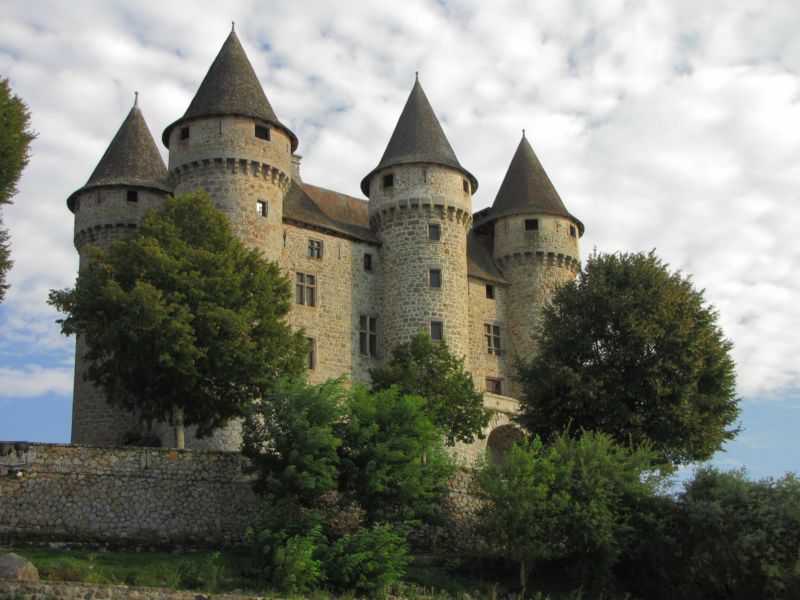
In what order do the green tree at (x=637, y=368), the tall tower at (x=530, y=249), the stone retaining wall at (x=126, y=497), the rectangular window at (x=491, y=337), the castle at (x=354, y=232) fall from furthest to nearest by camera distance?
the tall tower at (x=530, y=249) → the rectangular window at (x=491, y=337) → the castle at (x=354, y=232) → the green tree at (x=637, y=368) → the stone retaining wall at (x=126, y=497)

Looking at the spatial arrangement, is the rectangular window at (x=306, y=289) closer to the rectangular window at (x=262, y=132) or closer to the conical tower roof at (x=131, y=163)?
the rectangular window at (x=262, y=132)

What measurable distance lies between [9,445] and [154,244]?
28.0ft

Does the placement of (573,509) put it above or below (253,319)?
below

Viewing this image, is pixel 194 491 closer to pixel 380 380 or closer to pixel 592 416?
pixel 380 380

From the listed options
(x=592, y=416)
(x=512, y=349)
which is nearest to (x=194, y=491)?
(x=592, y=416)

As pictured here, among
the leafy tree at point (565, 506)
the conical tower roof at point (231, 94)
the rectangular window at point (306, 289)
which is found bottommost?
the leafy tree at point (565, 506)

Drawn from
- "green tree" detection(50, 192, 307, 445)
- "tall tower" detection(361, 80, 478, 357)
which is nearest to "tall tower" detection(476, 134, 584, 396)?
"tall tower" detection(361, 80, 478, 357)

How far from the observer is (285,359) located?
35.7 meters

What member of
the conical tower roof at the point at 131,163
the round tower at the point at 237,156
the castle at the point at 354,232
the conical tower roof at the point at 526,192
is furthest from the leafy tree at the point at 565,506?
the conical tower roof at the point at 526,192

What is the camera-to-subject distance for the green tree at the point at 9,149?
1200 inches

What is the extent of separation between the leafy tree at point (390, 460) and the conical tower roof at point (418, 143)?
2232cm

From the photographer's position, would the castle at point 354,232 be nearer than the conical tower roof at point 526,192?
Yes

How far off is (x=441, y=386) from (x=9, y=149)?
17.0 m

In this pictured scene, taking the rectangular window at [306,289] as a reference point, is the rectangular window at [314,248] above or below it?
above
